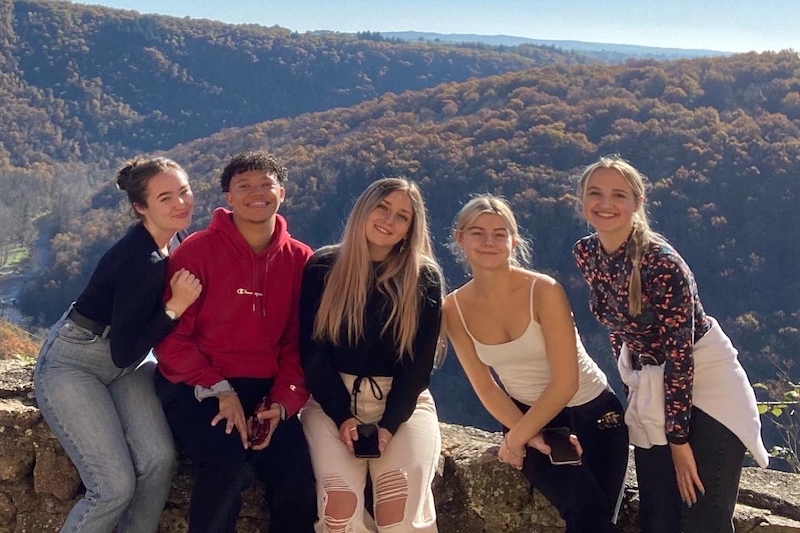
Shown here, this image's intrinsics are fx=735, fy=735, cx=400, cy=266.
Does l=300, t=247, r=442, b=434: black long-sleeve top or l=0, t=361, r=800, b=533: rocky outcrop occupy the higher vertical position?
l=300, t=247, r=442, b=434: black long-sleeve top

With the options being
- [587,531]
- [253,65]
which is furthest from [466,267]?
[253,65]

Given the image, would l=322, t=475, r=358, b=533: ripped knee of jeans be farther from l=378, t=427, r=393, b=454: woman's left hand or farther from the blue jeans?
the blue jeans

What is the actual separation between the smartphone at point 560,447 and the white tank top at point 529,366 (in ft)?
0.44

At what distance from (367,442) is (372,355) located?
34 cm

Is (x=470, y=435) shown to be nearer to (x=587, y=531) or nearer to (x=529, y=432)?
(x=529, y=432)

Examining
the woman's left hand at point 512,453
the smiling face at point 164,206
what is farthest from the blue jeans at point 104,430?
the woman's left hand at point 512,453

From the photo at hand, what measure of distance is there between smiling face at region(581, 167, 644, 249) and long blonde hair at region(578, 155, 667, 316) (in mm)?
16

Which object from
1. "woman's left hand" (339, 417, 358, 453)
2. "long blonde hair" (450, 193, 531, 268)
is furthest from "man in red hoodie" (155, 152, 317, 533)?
→ "long blonde hair" (450, 193, 531, 268)

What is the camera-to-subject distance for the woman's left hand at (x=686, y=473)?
2.37 metres

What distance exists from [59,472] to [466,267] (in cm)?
162

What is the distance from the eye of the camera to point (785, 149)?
38.6 m

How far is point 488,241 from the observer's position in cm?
268

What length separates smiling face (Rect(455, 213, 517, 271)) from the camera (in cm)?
267

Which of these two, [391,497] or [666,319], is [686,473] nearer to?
[666,319]
